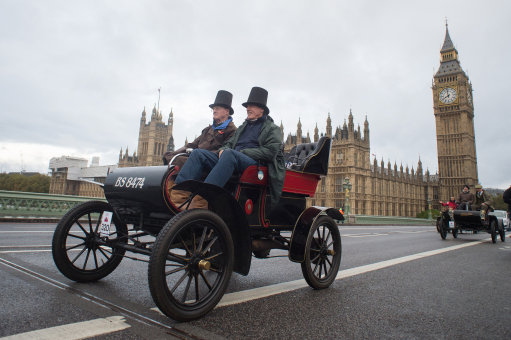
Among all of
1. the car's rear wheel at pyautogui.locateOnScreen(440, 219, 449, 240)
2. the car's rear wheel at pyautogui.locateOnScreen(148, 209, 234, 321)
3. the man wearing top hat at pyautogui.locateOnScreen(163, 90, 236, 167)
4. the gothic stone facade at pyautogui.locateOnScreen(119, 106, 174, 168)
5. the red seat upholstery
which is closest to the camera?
the car's rear wheel at pyautogui.locateOnScreen(148, 209, 234, 321)

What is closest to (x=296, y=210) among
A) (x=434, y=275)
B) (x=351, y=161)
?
(x=434, y=275)

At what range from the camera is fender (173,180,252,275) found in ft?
6.78

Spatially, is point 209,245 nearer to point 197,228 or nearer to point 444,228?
point 197,228

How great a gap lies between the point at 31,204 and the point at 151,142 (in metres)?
69.6

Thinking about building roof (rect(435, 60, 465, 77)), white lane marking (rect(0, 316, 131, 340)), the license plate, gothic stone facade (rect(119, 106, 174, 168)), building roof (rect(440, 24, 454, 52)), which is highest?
building roof (rect(440, 24, 454, 52))

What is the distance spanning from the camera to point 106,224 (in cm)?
242

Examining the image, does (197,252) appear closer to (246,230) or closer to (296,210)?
(246,230)

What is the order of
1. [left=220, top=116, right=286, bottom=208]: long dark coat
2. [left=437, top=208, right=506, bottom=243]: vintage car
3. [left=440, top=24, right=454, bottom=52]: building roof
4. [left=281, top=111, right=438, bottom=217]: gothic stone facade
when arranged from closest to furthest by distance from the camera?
[left=220, top=116, right=286, bottom=208]: long dark coat → [left=437, top=208, right=506, bottom=243]: vintage car → [left=281, top=111, right=438, bottom=217]: gothic stone facade → [left=440, top=24, right=454, bottom=52]: building roof

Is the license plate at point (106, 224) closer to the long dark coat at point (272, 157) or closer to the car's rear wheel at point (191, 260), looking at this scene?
the car's rear wheel at point (191, 260)

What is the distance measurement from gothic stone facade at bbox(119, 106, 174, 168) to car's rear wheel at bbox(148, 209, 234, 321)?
256 ft

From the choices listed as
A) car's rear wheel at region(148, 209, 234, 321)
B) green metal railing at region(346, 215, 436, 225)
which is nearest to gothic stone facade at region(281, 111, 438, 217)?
green metal railing at region(346, 215, 436, 225)

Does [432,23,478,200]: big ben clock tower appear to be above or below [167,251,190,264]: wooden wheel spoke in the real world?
above

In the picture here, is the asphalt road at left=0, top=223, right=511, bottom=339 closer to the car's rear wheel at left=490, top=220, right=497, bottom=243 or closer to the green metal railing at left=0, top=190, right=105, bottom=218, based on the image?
the car's rear wheel at left=490, top=220, right=497, bottom=243

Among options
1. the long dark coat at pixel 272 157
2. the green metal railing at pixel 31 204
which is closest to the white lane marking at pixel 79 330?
the long dark coat at pixel 272 157
